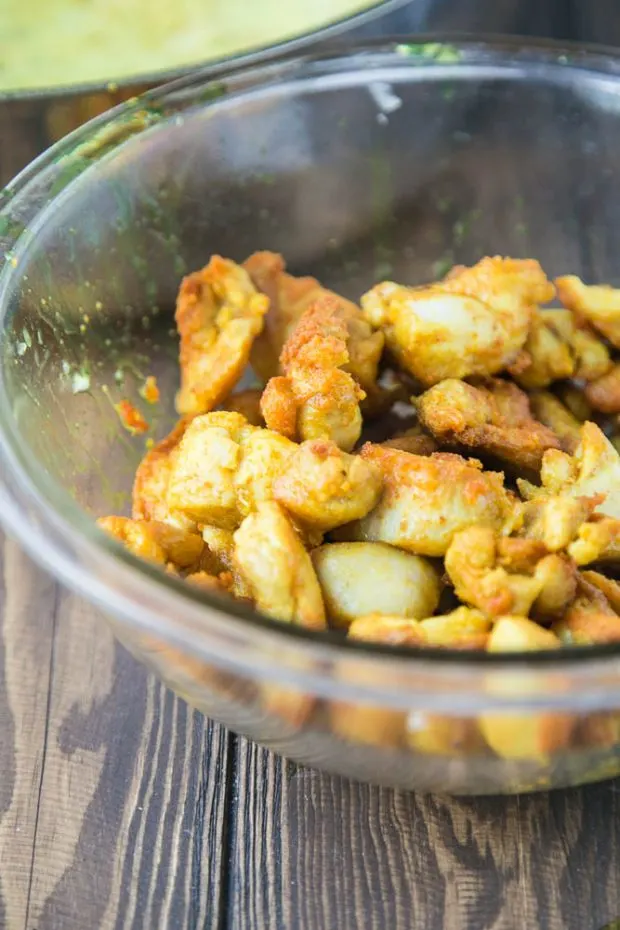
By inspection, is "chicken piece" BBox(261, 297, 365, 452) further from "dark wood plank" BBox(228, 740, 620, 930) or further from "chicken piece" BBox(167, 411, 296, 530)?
"dark wood plank" BBox(228, 740, 620, 930)

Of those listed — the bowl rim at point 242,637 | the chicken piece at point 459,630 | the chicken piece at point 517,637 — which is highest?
the bowl rim at point 242,637

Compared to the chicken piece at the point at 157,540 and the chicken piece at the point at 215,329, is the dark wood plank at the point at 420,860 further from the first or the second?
the chicken piece at the point at 215,329

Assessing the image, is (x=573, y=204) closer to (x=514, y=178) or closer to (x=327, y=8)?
(x=514, y=178)

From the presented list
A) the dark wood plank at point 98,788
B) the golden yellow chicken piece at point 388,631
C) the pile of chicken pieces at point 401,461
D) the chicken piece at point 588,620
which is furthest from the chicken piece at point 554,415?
the dark wood plank at point 98,788

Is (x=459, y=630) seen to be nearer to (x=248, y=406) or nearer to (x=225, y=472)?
(x=225, y=472)

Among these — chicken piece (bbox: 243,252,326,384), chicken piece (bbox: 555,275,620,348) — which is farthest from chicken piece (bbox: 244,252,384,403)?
chicken piece (bbox: 555,275,620,348)

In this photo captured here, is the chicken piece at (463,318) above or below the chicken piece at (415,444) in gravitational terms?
above

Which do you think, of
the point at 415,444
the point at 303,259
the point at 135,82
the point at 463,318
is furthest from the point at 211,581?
the point at 135,82
